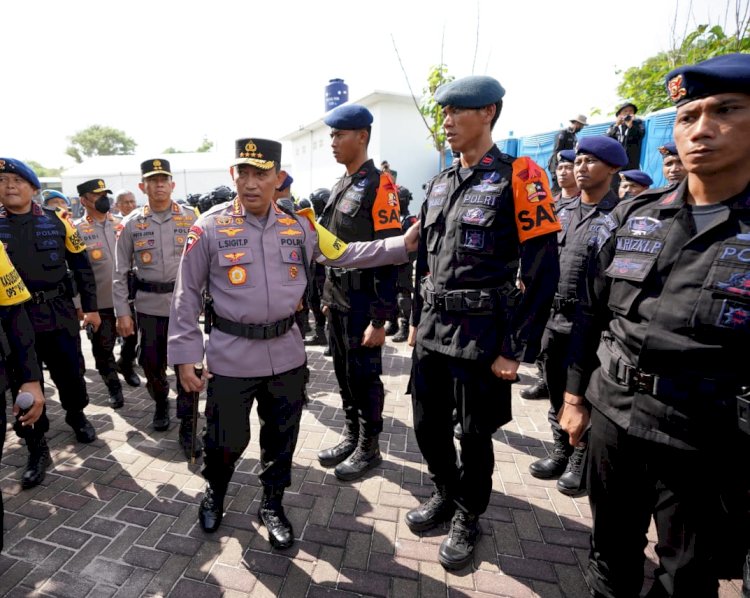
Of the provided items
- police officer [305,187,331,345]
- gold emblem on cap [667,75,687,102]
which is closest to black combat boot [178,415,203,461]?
police officer [305,187,331,345]

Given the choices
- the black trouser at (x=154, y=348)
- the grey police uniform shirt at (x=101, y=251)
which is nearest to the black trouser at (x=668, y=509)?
the black trouser at (x=154, y=348)

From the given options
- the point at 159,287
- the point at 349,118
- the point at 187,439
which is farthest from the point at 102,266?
the point at 349,118

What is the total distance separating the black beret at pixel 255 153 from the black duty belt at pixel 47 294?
89.8 inches

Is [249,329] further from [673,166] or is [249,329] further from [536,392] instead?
[673,166]

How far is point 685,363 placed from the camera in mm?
1546

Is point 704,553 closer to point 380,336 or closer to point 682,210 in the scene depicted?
point 682,210

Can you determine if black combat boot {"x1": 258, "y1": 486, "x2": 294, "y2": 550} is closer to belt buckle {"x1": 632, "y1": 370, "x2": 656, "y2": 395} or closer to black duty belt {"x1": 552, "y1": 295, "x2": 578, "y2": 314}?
belt buckle {"x1": 632, "y1": 370, "x2": 656, "y2": 395}

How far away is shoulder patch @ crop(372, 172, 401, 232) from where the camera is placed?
130 inches

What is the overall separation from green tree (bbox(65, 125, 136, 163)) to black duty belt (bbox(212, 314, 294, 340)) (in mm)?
88179

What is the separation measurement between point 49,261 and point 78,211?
28327 millimetres

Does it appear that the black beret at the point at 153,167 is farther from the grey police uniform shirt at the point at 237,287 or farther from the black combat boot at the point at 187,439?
the black combat boot at the point at 187,439

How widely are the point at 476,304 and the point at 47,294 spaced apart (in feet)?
11.5

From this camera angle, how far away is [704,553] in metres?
1.58

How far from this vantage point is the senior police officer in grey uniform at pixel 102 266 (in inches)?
188
